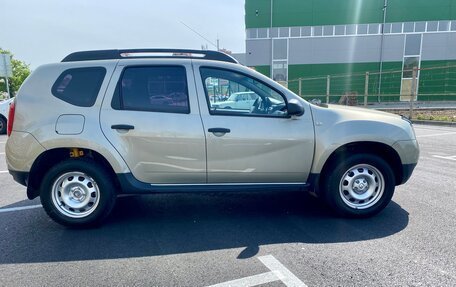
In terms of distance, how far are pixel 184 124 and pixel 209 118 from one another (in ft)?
0.94

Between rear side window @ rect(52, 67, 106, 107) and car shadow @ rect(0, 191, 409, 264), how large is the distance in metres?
1.50

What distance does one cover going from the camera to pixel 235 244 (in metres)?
3.20

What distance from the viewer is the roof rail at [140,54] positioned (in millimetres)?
3646

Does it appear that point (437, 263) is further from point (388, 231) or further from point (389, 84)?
point (389, 84)

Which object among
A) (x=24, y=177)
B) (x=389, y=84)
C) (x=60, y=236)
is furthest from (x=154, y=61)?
(x=389, y=84)

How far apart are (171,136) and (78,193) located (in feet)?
4.25

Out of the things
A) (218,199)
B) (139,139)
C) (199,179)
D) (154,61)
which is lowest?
(218,199)

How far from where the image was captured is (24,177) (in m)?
3.49

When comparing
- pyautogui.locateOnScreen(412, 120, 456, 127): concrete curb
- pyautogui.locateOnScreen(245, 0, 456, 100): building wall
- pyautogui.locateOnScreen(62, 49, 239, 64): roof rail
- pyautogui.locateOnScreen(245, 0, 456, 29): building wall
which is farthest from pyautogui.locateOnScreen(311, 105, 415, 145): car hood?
pyautogui.locateOnScreen(245, 0, 456, 29): building wall

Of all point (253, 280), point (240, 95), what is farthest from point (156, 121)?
point (253, 280)

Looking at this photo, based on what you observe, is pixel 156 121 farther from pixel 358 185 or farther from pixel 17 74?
pixel 17 74

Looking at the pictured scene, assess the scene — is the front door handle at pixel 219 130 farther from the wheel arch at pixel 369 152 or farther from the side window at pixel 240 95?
the wheel arch at pixel 369 152

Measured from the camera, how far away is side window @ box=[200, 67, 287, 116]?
357cm

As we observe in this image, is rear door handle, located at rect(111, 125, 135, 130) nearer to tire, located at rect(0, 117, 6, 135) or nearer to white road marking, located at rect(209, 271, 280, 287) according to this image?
white road marking, located at rect(209, 271, 280, 287)
